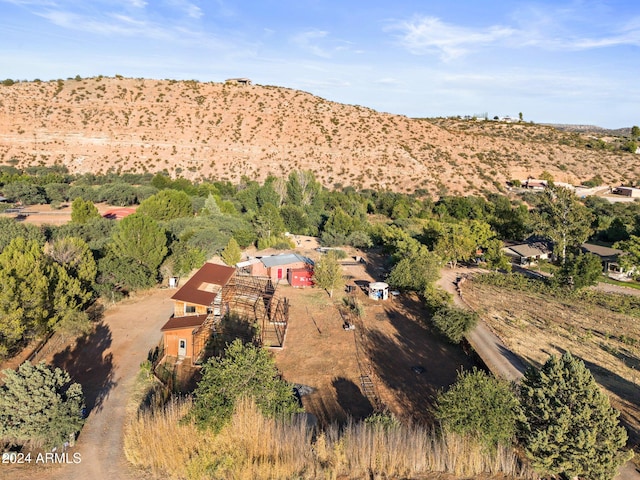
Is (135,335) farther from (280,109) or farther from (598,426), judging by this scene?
(280,109)

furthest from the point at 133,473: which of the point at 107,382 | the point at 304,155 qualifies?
the point at 304,155

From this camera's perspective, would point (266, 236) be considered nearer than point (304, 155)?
Yes

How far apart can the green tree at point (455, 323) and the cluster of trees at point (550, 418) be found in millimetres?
9099

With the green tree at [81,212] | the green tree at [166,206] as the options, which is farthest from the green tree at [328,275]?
the green tree at [81,212]

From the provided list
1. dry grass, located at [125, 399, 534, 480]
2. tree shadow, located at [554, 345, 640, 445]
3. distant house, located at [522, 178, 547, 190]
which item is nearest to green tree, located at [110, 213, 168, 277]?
dry grass, located at [125, 399, 534, 480]

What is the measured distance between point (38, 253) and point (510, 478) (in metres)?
24.8

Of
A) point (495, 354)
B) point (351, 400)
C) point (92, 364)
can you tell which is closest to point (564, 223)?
point (495, 354)

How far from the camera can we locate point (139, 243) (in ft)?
101

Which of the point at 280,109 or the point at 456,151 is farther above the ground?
the point at 280,109

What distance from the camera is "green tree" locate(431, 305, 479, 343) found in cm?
2423

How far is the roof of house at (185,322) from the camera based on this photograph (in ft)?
70.3

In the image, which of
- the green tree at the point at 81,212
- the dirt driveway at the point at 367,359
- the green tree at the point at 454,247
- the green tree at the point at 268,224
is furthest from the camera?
the green tree at the point at 268,224

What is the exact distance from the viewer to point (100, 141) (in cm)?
7988

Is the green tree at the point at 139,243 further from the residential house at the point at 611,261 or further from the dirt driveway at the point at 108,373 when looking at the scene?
the residential house at the point at 611,261
